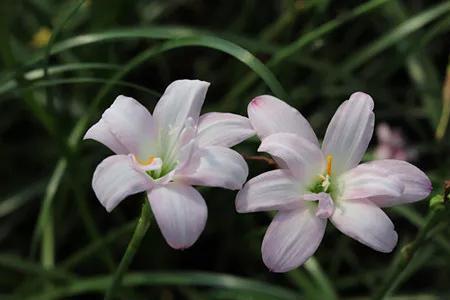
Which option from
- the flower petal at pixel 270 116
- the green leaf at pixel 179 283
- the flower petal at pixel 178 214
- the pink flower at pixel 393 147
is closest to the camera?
the flower petal at pixel 178 214

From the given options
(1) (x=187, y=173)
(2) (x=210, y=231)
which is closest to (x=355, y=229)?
(1) (x=187, y=173)

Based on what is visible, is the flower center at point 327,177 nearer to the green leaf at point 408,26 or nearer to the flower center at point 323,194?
the flower center at point 323,194

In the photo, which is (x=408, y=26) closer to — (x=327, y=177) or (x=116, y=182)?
(x=327, y=177)

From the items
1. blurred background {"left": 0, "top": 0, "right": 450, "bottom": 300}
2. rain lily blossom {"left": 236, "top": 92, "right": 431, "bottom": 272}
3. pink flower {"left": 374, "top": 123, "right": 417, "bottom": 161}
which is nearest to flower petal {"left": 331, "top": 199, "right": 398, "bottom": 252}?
rain lily blossom {"left": 236, "top": 92, "right": 431, "bottom": 272}

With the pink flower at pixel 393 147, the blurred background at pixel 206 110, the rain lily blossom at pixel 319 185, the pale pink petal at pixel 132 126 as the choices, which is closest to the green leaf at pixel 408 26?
the blurred background at pixel 206 110

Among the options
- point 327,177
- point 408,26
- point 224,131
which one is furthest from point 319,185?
point 408,26
